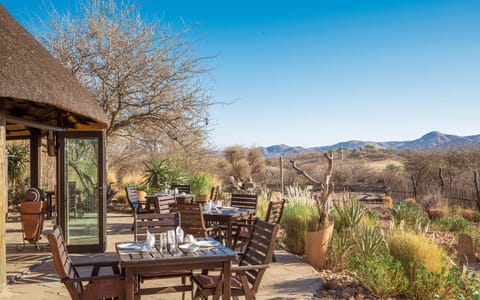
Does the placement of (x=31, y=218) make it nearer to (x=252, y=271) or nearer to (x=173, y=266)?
(x=173, y=266)

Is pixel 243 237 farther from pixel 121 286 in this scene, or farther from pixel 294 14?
pixel 294 14

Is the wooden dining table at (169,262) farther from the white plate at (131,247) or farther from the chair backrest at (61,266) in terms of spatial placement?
the chair backrest at (61,266)

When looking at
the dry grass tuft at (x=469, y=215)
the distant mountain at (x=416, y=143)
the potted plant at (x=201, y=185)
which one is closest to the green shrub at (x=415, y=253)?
the dry grass tuft at (x=469, y=215)

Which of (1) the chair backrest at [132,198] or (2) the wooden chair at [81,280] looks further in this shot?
(1) the chair backrest at [132,198]

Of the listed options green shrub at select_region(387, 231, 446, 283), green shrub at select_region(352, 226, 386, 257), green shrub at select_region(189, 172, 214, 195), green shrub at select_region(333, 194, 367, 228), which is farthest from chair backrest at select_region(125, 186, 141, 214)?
green shrub at select_region(387, 231, 446, 283)

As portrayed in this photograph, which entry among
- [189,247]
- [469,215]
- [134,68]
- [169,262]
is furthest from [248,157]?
[169,262]

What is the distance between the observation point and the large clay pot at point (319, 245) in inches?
244

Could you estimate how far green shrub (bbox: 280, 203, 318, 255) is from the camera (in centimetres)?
722

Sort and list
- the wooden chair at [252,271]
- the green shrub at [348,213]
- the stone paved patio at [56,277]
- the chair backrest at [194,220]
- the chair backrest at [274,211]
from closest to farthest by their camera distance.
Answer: the wooden chair at [252,271] → the stone paved patio at [56,277] → the chair backrest at [194,220] → the chair backrest at [274,211] → the green shrub at [348,213]

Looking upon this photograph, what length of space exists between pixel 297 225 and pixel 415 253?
2453 millimetres

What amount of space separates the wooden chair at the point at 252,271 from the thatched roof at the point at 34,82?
121 inches

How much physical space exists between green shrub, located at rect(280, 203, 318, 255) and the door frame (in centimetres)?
306

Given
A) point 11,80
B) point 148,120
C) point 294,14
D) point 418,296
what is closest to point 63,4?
point 148,120

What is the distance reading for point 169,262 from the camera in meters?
3.55
